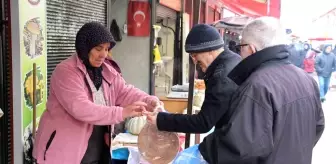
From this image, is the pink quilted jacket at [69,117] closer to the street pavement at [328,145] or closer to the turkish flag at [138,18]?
the turkish flag at [138,18]

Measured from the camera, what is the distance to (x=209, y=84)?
7.66 feet

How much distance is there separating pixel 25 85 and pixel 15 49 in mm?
286

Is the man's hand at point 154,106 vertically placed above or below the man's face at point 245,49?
below

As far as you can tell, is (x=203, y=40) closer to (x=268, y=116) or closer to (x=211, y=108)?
(x=211, y=108)

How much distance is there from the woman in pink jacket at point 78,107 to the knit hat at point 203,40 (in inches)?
19.2

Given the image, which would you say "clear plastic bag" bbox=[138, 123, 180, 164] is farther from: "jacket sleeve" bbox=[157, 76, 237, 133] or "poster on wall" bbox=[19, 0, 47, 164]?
"poster on wall" bbox=[19, 0, 47, 164]

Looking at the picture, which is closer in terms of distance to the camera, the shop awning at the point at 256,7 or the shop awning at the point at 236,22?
the shop awning at the point at 256,7

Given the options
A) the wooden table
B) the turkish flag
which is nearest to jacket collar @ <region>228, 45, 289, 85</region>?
the turkish flag

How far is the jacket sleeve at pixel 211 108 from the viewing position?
2.26m

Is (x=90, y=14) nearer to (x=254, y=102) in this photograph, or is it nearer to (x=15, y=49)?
(x=15, y=49)

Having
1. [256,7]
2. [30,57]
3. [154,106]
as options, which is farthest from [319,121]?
[256,7]

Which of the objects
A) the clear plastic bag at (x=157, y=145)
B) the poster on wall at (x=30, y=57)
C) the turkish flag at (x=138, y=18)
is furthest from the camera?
the turkish flag at (x=138, y=18)

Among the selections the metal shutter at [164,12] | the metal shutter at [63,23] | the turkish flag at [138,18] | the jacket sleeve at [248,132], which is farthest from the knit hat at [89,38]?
the metal shutter at [164,12]

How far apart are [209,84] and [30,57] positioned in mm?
1295
